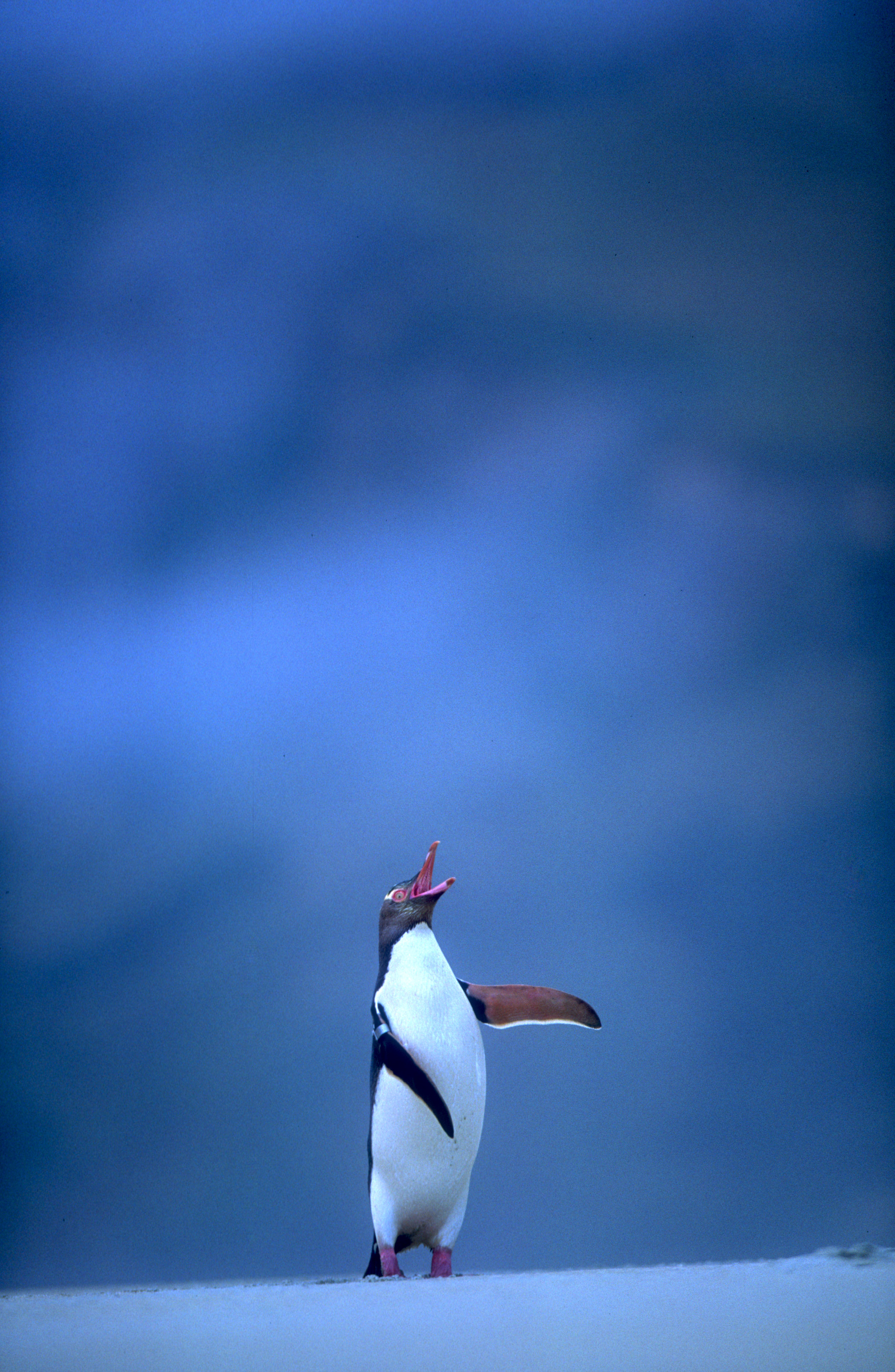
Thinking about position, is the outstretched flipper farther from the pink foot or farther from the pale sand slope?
the pale sand slope

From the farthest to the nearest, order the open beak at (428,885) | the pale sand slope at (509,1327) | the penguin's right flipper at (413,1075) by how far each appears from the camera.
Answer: the open beak at (428,885) < the penguin's right flipper at (413,1075) < the pale sand slope at (509,1327)

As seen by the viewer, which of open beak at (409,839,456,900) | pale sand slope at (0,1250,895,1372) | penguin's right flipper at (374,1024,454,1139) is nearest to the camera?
pale sand slope at (0,1250,895,1372)

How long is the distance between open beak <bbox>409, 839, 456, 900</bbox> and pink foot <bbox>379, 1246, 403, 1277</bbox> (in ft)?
2.31

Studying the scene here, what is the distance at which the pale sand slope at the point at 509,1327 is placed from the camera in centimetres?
127

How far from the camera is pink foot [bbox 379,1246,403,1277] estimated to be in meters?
2.30

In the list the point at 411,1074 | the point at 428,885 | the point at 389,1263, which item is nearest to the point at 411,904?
the point at 428,885

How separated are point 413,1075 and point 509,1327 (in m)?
0.95

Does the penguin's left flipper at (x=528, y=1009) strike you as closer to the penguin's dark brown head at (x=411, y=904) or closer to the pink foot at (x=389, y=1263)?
the penguin's dark brown head at (x=411, y=904)

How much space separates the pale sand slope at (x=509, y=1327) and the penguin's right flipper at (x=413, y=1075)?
2.19 feet

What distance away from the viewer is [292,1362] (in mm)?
1309

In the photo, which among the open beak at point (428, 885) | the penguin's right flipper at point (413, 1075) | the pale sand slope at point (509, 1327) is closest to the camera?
the pale sand slope at point (509, 1327)

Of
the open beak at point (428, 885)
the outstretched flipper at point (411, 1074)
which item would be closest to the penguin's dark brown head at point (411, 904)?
the open beak at point (428, 885)

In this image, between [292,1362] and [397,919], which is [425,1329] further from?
[397,919]

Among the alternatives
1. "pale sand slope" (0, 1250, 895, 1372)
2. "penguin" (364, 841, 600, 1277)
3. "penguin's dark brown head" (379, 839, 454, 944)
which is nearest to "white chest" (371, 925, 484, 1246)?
"penguin" (364, 841, 600, 1277)
